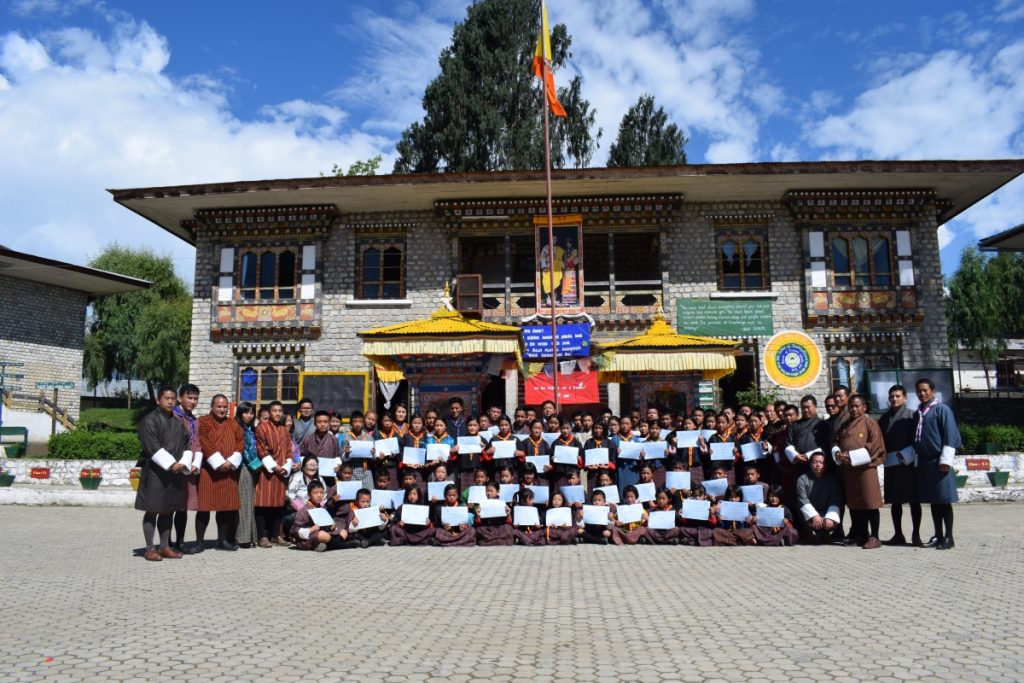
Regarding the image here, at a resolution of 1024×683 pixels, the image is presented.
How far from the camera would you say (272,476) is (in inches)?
367

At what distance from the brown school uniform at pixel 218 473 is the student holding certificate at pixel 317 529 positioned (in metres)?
0.80

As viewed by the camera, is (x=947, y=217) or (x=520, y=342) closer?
(x=520, y=342)

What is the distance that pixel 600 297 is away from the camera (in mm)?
21109

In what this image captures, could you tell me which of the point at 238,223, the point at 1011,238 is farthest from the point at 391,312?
the point at 1011,238

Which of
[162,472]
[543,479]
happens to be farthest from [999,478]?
[162,472]

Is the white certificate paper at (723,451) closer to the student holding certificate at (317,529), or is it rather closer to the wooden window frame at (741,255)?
the student holding certificate at (317,529)

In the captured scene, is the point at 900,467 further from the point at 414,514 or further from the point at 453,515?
the point at 414,514

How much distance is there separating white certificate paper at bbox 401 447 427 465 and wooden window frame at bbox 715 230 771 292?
1250 cm

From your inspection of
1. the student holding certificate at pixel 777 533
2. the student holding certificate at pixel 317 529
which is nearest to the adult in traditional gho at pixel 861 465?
the student holding certificate at pixel 777 533

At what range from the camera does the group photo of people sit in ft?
28.8

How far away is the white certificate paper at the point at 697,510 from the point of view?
9.45 metres

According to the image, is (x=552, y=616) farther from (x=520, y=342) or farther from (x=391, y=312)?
(x=391, y=312)

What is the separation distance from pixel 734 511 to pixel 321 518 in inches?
202

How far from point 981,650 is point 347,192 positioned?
18.0 meters
